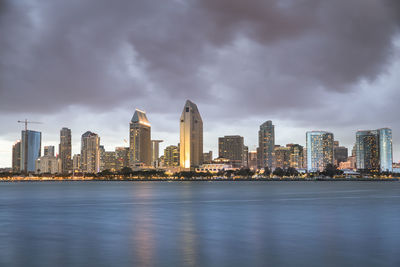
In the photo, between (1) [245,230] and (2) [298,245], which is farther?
(1) [245,230]

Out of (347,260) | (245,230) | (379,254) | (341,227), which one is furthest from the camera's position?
(341,227)

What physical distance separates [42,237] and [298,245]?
60.4 ft

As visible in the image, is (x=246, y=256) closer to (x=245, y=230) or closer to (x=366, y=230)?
(x=245, y=230)

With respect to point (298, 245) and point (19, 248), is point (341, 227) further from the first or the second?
point (19, 248)

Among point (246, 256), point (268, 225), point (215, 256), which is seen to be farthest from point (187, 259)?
point (268, 225)

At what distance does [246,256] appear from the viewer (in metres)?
23.5

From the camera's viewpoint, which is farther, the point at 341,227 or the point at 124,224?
the point at 124,224

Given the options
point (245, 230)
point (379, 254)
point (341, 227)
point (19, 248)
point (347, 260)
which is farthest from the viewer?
point (341, 227)

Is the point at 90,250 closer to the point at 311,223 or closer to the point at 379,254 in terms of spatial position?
the point at 379,254

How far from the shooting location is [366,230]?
1409 inches

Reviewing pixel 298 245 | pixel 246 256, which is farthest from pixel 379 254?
pixel 246 256

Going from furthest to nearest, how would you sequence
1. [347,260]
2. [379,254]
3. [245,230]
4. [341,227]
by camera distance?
[341,227], [245,230], [379,254], [347,260]

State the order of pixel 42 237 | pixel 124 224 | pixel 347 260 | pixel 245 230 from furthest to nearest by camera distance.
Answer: pixel 124 224
pixel 245 230
pixel 42 237
pixel 347 260

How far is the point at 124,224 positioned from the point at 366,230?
21469 mm
